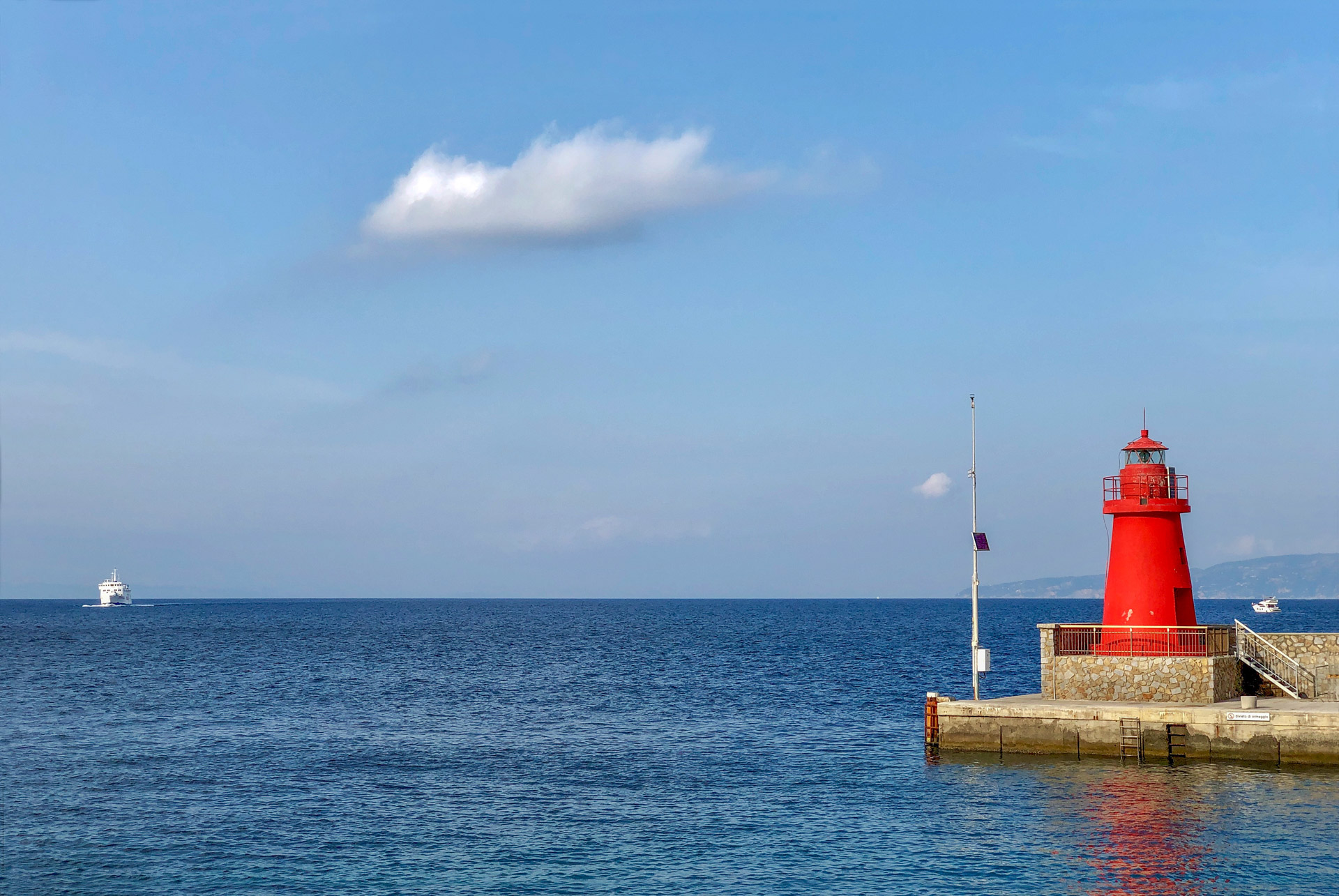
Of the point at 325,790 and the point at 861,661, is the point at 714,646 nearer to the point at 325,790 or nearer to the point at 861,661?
the point at 861,661

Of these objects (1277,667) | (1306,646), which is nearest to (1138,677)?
(1277,667)

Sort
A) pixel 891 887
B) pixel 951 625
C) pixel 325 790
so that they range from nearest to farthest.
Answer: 1. pixel 891 887
2. pixel 325 790
3. pixel 951 625

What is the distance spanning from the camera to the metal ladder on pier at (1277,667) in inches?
1518

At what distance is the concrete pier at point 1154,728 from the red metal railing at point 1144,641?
1586mm

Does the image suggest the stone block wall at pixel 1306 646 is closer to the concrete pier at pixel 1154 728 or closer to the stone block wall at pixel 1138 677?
the stone block wall at pixel 1138 677

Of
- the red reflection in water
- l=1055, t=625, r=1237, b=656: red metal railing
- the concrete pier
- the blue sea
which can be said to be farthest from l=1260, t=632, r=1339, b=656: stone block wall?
the red reflection in water

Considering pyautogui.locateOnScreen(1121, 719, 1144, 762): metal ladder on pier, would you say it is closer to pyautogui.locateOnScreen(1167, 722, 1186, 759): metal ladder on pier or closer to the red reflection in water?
pyautogui.locateOnScreen(1167, 722, 1186, 759): metal ladder on pier

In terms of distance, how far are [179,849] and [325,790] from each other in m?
6.89

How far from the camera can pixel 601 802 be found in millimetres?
32375

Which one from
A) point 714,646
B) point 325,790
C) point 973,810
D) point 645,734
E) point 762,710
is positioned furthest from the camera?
point 714,646

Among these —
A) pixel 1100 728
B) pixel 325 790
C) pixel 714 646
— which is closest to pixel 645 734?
pixel 325 790

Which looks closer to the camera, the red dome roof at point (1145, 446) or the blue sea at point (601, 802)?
the blue sea at point (601, 802)

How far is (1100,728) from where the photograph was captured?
3522 cm

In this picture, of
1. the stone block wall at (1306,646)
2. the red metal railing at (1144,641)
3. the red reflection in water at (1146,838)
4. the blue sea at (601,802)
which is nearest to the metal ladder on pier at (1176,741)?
the blue sea at (601,802)
